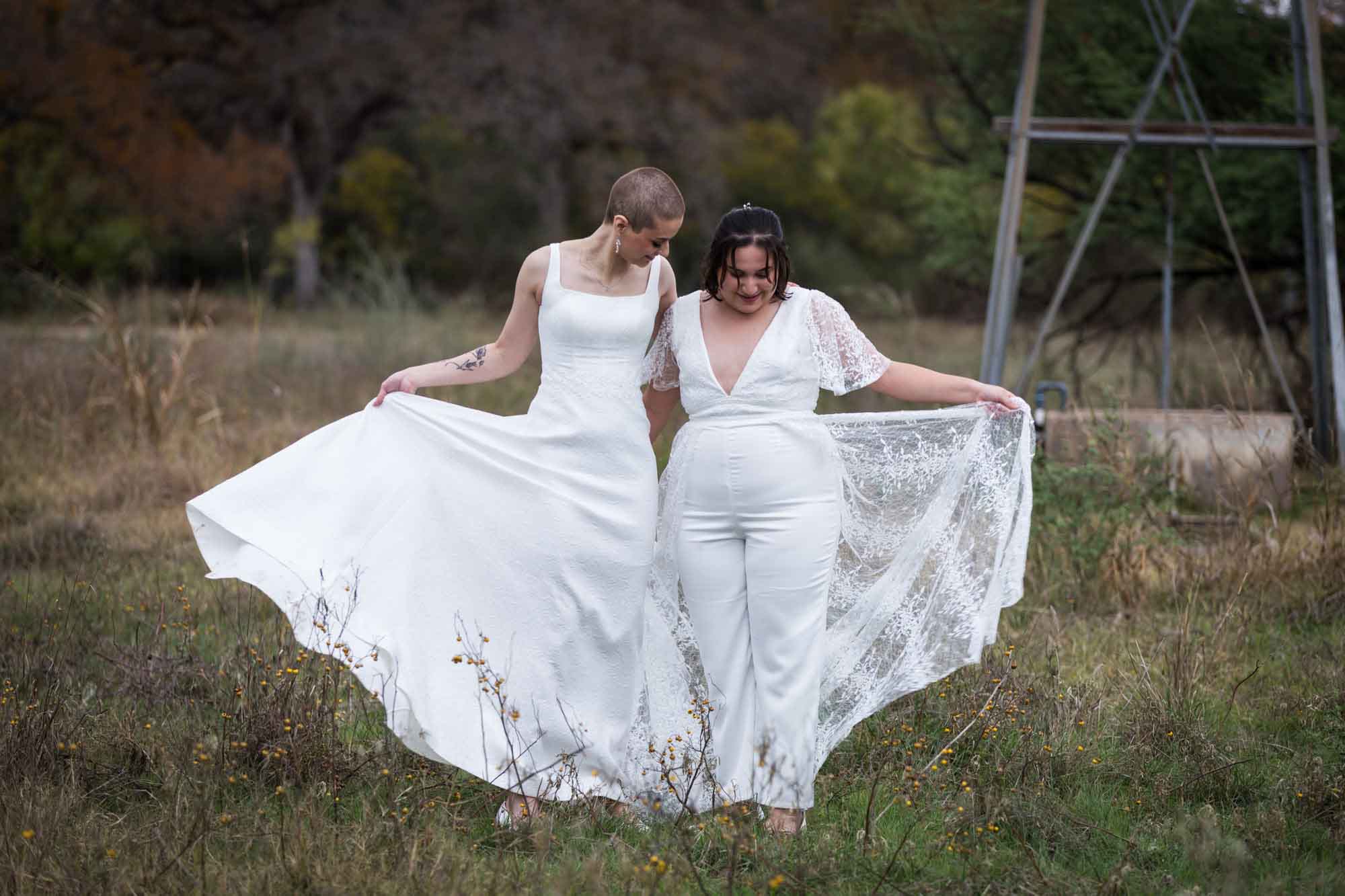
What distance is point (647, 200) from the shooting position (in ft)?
13.1

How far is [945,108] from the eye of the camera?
1262cm

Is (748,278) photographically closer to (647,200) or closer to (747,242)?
(747,242)

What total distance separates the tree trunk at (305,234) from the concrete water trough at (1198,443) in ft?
72.6

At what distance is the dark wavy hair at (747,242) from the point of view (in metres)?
4.00

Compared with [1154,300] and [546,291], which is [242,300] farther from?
[546,291]

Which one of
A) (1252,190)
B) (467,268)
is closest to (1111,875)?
(1252,190)

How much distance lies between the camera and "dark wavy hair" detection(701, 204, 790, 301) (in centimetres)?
400

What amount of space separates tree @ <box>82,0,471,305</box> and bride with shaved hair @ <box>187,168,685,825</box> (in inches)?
941

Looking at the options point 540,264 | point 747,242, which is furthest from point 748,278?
point 540,264

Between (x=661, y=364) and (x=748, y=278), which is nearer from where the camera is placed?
(x=748, y=278)

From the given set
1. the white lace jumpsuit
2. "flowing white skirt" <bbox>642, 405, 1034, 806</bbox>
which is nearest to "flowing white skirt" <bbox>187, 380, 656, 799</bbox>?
"flowing white skirt" <bbox>642, 405, 1034, 806</bbox>

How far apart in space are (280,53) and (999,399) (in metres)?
25.8

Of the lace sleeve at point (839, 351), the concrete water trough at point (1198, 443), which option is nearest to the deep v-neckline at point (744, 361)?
the lace sleeve at point (839, 351)

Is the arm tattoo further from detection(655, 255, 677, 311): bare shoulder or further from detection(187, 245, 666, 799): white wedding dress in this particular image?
detection(655, 255, 677, 311): bare shoulder
